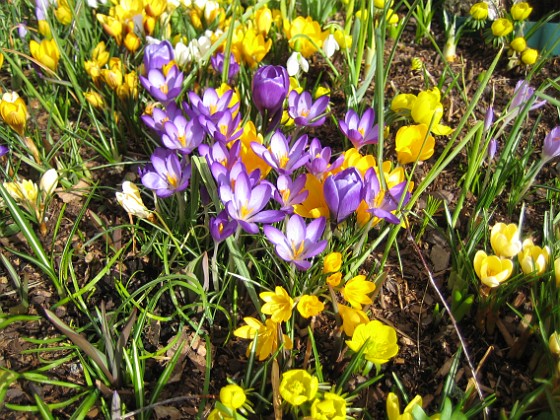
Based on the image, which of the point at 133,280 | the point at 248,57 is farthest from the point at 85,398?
the point at 248,57

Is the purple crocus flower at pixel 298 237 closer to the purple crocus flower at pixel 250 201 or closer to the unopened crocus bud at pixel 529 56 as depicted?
the purple crocus flower at pixel 250 201

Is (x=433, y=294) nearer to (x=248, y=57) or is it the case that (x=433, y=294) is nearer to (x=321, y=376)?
(x=321, y=376)

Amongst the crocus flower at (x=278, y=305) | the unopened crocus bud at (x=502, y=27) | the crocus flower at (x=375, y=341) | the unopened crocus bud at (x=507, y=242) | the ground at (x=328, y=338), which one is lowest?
the ground at (x=328, y=338)

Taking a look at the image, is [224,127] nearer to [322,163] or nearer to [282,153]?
[282,153]

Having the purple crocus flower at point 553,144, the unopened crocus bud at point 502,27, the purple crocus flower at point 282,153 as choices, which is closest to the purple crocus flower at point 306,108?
the purple crocus flower at point 282,153

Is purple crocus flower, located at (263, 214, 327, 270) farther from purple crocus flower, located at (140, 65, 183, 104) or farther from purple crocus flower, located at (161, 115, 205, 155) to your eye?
purple crocus flower, located at (140, 65, 183, 104)

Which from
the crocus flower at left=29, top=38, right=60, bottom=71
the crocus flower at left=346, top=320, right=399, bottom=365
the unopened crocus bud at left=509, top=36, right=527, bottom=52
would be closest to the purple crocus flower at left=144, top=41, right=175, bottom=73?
the crocus flower at left=29, top=38, right=60, bottom=71

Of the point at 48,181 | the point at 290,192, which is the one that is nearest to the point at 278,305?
the point at 290,192
